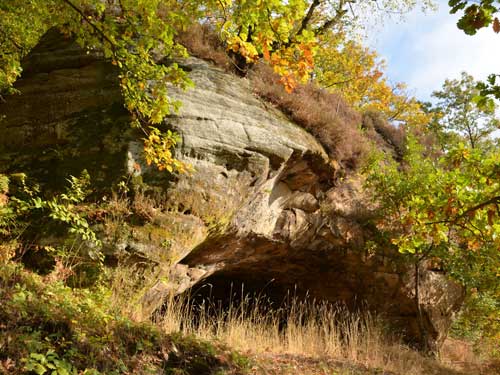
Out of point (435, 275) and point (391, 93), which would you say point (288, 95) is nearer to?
point (435, 275)

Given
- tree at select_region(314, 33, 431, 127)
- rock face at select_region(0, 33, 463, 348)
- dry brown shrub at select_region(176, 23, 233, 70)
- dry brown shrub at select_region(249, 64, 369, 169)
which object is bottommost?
rock face at select_region(0, 33, 463, 348)

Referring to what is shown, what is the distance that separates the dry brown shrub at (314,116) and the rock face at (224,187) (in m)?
0.39

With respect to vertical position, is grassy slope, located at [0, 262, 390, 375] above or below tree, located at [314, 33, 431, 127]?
below

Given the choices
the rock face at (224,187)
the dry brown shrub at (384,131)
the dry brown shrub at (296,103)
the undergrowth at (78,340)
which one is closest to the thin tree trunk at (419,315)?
the rock face at (224,187)

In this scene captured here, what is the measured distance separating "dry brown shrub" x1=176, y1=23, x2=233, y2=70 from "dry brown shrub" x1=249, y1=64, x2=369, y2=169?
747mm

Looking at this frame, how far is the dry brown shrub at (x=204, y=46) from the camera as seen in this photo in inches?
347

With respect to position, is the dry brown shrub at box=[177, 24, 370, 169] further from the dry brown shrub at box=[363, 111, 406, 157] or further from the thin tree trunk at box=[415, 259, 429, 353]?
Answer: the dry brown shrub at box=[363, 111, 406, 157]

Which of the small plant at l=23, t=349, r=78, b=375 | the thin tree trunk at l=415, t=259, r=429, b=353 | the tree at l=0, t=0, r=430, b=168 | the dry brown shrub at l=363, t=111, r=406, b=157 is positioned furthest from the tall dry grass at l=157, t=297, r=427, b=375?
the dry brown shrub at l=363, t=111, r=406, b=157

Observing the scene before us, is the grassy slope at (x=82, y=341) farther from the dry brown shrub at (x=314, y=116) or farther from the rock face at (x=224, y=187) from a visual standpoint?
the dry brown shrub at (x=314, y=116)

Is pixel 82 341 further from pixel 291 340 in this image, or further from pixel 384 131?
pixel 384 131

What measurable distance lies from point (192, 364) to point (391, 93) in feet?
76.6

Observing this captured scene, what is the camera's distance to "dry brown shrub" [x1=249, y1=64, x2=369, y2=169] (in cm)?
889

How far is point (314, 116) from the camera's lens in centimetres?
915

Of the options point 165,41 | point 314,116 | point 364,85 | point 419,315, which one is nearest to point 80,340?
point 165,41
